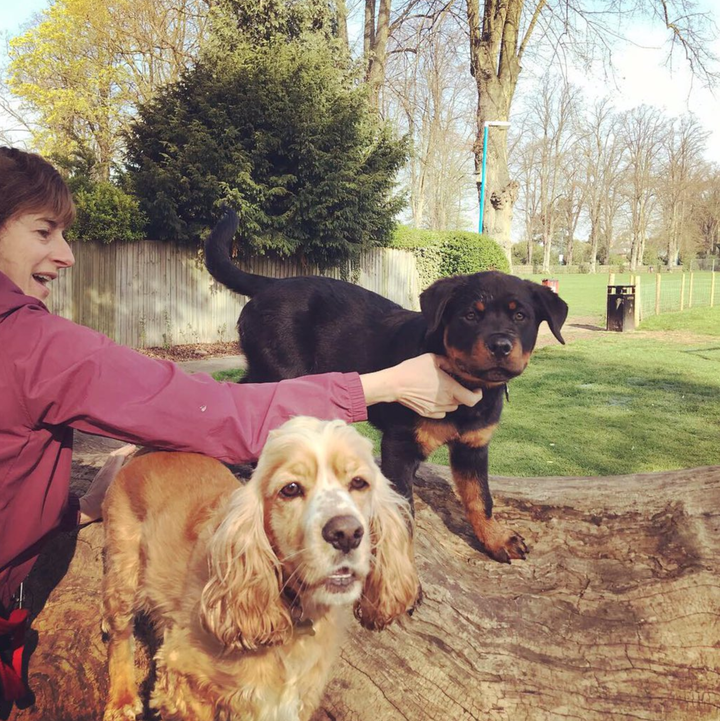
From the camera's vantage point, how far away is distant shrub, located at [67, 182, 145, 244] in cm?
1293

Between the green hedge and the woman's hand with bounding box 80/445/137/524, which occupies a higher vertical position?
the green hedge

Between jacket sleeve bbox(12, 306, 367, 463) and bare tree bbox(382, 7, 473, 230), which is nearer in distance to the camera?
jacket sleeve bbox(12, 306, 367, 463)

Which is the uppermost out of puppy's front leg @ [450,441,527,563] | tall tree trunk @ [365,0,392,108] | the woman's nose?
tall tree trunk @ [365,0,392,108]

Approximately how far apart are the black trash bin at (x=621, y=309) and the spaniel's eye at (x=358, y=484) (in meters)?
17.0

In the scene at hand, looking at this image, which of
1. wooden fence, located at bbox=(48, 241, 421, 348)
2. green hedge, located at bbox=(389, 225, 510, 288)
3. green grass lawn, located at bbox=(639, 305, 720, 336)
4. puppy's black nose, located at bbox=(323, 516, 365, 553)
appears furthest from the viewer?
green hedge, located at bbox=(389, 225, 510, 288)

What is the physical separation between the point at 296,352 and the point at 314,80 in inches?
487

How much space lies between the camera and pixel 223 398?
2.04 meters

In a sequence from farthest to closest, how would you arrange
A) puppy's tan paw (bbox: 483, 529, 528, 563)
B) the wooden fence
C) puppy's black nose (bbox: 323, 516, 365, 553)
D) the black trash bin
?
the black trash bin, the wooden fence, puppy's tan paw (bbox: 483, 529, 528, 563), puppy's black nose (bbox: 323, 516, 365, 553)

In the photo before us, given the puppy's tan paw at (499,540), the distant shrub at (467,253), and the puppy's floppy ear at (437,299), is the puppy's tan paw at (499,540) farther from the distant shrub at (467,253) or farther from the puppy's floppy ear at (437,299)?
the distant shrub at (467,253)

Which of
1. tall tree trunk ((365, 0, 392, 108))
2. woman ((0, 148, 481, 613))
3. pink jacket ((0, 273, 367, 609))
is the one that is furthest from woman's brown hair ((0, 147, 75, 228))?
tall tree trunk ((365, 0, 392, 108))

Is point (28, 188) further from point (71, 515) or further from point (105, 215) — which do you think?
point (105, 215)

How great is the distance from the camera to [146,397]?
6.22 ft

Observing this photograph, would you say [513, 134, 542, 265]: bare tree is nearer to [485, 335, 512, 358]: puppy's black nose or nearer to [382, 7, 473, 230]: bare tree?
[382, 7, 473, 230]: bare tree

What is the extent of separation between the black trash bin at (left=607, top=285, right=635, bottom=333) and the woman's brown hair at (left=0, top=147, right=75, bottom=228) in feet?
56.7
